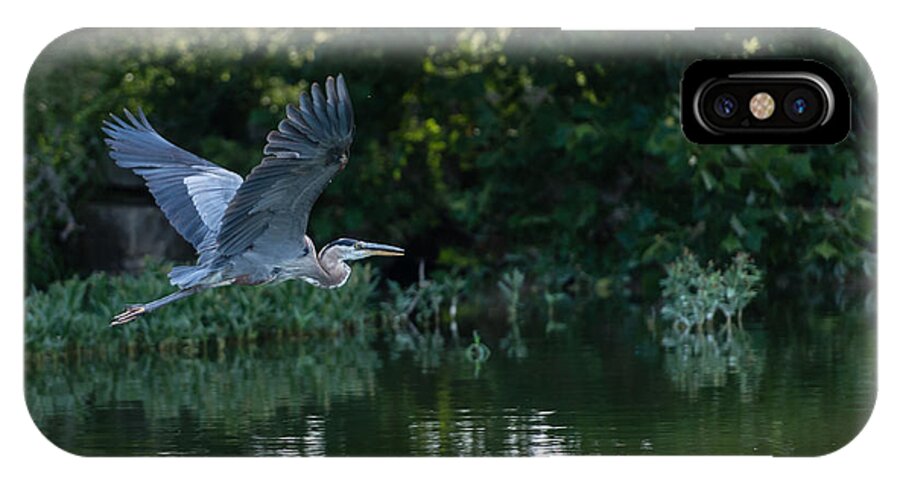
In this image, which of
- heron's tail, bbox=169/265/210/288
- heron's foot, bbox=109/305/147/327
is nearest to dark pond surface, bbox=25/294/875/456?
heron's foot, bbox=109/305/147/327

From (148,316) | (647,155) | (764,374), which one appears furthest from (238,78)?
(764,374)

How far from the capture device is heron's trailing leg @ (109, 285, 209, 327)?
5656mm

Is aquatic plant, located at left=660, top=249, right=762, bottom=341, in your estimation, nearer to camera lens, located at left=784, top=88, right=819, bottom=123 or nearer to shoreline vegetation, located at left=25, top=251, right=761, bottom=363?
shoreline vegetation, located at left=25, top=251, right=761, bottom=363

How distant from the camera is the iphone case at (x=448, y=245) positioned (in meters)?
5.48

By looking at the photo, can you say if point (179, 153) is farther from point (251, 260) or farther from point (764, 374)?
point (764, 374)

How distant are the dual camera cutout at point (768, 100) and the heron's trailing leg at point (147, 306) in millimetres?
1285

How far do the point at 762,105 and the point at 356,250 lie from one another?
101cm

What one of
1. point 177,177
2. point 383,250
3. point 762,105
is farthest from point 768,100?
point 177,177

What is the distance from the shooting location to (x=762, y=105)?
5.47 m

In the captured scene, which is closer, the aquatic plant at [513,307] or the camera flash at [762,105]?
the camera flash at [762,105]

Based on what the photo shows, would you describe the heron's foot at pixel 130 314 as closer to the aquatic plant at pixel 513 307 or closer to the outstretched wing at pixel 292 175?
the outstretched wing at pixel 292 175

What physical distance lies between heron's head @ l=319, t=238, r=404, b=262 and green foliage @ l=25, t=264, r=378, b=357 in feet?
0.19

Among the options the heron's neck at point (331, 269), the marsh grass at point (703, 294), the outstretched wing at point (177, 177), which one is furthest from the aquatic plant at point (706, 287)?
the outstretched wing at point (177, 177)

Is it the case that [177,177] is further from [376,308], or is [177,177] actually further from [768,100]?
[768,100]
